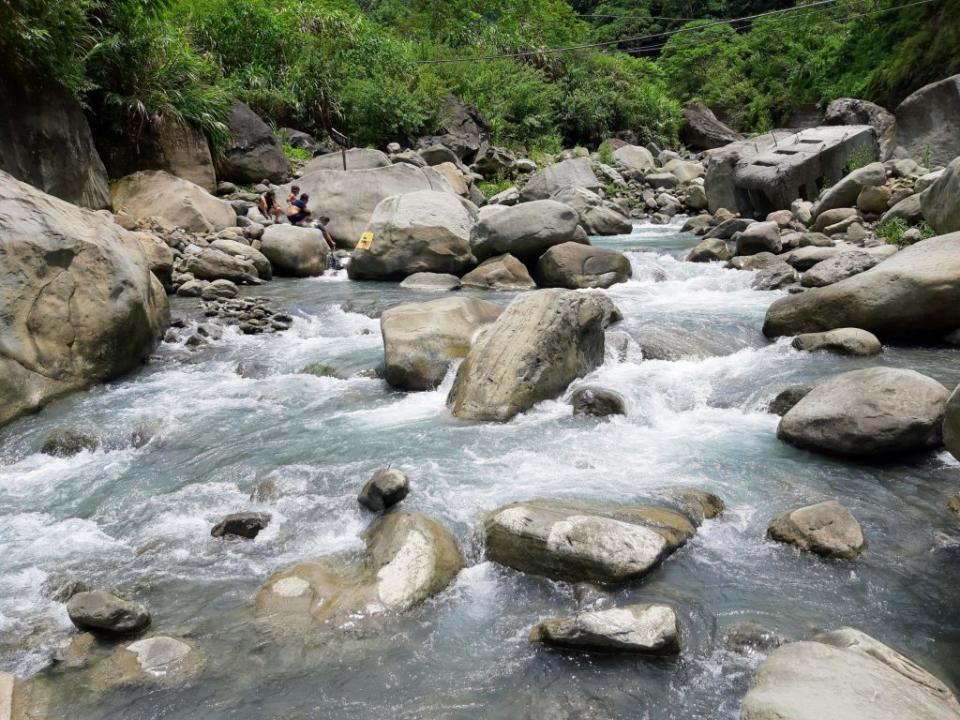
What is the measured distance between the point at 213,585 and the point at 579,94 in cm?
3025

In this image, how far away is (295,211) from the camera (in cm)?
1540

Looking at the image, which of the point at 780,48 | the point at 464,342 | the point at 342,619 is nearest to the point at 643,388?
the point at 464,342

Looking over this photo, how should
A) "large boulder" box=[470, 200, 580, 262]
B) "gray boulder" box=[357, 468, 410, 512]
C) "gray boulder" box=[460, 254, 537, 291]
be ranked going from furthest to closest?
"large boulder" box=[470, 200, 580, 262]
"gray boulder" box=[460, 254, 537, 291]
"gray boulder" box=[357, 468, 410, 512]

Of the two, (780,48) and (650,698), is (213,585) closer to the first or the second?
(650,698)

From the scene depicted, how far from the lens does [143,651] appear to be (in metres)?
3.60

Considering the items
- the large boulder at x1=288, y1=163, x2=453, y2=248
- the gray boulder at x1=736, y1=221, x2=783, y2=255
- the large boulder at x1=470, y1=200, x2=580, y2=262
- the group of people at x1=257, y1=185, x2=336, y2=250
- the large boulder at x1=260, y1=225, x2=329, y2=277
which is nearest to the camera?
the large boulder at x1=470, y1=200, x2=580, y2=262

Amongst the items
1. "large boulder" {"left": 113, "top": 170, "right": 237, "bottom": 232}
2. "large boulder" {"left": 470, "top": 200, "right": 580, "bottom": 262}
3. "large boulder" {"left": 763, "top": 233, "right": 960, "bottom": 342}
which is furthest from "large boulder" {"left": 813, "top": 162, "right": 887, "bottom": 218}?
"large boulder" {"left": 113, "top": 170, "right": 237, "bottom": 232}

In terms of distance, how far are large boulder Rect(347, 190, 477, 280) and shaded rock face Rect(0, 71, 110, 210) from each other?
4.92m

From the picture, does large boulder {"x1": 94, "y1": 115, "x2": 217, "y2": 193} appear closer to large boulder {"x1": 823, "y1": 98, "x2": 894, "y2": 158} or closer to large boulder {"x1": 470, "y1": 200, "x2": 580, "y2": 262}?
large boulder {"x1": 470, "y1": 200, "x2": 580, "y2": 262}

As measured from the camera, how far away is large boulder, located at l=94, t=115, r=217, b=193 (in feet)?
49.7

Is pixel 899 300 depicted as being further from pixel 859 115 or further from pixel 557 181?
pixel 859 115

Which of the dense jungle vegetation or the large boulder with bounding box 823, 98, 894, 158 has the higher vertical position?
the dense jungle vegetation

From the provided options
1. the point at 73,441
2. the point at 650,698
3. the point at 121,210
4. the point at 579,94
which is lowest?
the point at 650,698

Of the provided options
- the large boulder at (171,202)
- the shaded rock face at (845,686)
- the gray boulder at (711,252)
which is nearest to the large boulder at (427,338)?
the shaded rock face at (845,686)
